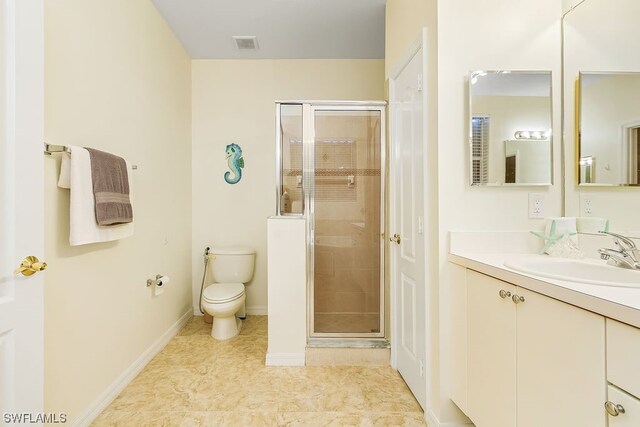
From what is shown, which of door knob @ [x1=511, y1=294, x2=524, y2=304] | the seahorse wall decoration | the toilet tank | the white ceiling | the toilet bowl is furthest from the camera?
the seahorse wall decoration

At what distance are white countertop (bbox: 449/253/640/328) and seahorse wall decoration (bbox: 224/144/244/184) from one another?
252cm

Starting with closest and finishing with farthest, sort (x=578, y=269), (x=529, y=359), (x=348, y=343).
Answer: (x=529, y=359) → (x=578, y=269) → (x=348, y=343)

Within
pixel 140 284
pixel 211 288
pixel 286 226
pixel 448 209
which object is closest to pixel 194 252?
pixel 211 288

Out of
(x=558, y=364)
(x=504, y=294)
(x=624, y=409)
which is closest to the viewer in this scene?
(x=624, y=409)

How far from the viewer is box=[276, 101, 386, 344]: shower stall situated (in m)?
2.30

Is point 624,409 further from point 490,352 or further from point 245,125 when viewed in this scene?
point 245,125

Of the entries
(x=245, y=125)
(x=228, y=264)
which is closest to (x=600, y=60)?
(x=245, y=125)

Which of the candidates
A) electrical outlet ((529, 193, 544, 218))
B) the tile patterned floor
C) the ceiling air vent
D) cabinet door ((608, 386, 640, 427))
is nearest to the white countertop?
cabinet door ((608, 386, 640, 427))

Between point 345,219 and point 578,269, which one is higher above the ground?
point 345,219

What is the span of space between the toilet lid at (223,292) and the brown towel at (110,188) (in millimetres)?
994

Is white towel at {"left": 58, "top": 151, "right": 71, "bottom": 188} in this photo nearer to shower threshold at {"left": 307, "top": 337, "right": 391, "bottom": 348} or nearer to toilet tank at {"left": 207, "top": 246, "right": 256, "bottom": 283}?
toilet tank at {"left": 207, "top": 246, "right": 256, "bottom": 283}

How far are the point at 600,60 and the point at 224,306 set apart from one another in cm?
279

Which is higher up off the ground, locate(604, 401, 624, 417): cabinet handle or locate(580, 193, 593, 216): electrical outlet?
locate(580, 193, 593, 216): electrical outlet

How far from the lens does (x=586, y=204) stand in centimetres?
142
